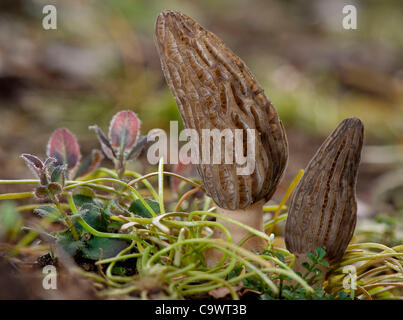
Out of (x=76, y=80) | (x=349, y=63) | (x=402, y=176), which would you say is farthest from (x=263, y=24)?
(x=402, y=176)

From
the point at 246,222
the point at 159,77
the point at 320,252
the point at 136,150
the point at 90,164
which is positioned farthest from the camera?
the point at 159,77

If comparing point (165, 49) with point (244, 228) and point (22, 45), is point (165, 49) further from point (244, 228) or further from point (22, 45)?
point (22, 45)

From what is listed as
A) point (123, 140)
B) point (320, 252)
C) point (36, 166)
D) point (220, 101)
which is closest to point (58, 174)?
point (36, 166)

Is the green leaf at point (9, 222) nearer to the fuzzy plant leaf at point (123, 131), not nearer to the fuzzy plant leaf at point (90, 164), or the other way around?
the fuzzy plant leaf at point (90, 164)

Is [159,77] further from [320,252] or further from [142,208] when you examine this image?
[320,252]

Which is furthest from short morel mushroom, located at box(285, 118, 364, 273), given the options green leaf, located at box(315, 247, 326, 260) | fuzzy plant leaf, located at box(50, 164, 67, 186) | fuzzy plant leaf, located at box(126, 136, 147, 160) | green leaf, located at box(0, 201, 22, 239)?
green leaf, located at box(0, 201, 22, 239)
